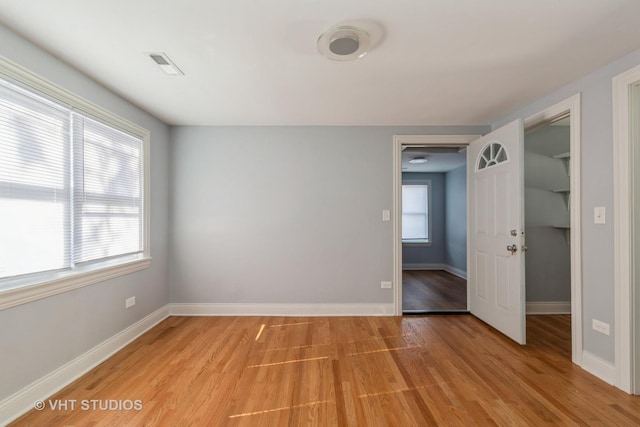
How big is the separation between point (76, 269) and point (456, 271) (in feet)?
21.2

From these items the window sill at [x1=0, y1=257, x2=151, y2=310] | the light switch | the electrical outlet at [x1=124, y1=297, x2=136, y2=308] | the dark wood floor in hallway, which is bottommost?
the dark wood floor in hallway

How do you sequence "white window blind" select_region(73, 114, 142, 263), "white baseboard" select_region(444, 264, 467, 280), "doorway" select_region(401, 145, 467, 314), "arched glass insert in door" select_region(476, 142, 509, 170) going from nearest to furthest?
"white window blind" select_region(73, 114, 142, 263)
"arched glass insert in door" select_region(476, 142, 509, 170)
"doorway" select_region(401, 145, 467, 314)
"white baseboard" select_region(444, 264, 467, 280)

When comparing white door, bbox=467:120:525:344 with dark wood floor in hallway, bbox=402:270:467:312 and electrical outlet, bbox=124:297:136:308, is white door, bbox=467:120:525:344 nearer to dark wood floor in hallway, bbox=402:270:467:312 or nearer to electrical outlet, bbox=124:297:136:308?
dark wood floor in hallway, bbox=402:270:467:312

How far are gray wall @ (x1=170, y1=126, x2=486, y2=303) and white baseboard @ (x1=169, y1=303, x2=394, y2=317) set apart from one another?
7 centimetres

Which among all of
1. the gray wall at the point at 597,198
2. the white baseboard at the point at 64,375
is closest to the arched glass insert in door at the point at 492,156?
the gray wall at the point at 597,198

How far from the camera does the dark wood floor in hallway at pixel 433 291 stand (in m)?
3.87

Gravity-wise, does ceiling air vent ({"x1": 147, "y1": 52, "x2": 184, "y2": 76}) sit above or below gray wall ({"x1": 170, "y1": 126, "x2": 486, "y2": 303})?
above

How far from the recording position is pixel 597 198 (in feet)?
7.06

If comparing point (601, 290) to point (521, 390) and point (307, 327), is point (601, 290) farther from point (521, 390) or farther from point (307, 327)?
point (307, 327)

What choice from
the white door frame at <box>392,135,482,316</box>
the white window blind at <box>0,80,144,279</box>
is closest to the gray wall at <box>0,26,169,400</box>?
the white window blind at <box>0,80,144,279</box>

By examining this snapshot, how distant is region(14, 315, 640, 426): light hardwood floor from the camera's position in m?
1.71

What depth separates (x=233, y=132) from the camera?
11.4 ft

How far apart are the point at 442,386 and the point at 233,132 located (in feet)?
11.1

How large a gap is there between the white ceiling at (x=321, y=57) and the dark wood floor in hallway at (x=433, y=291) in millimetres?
2639
